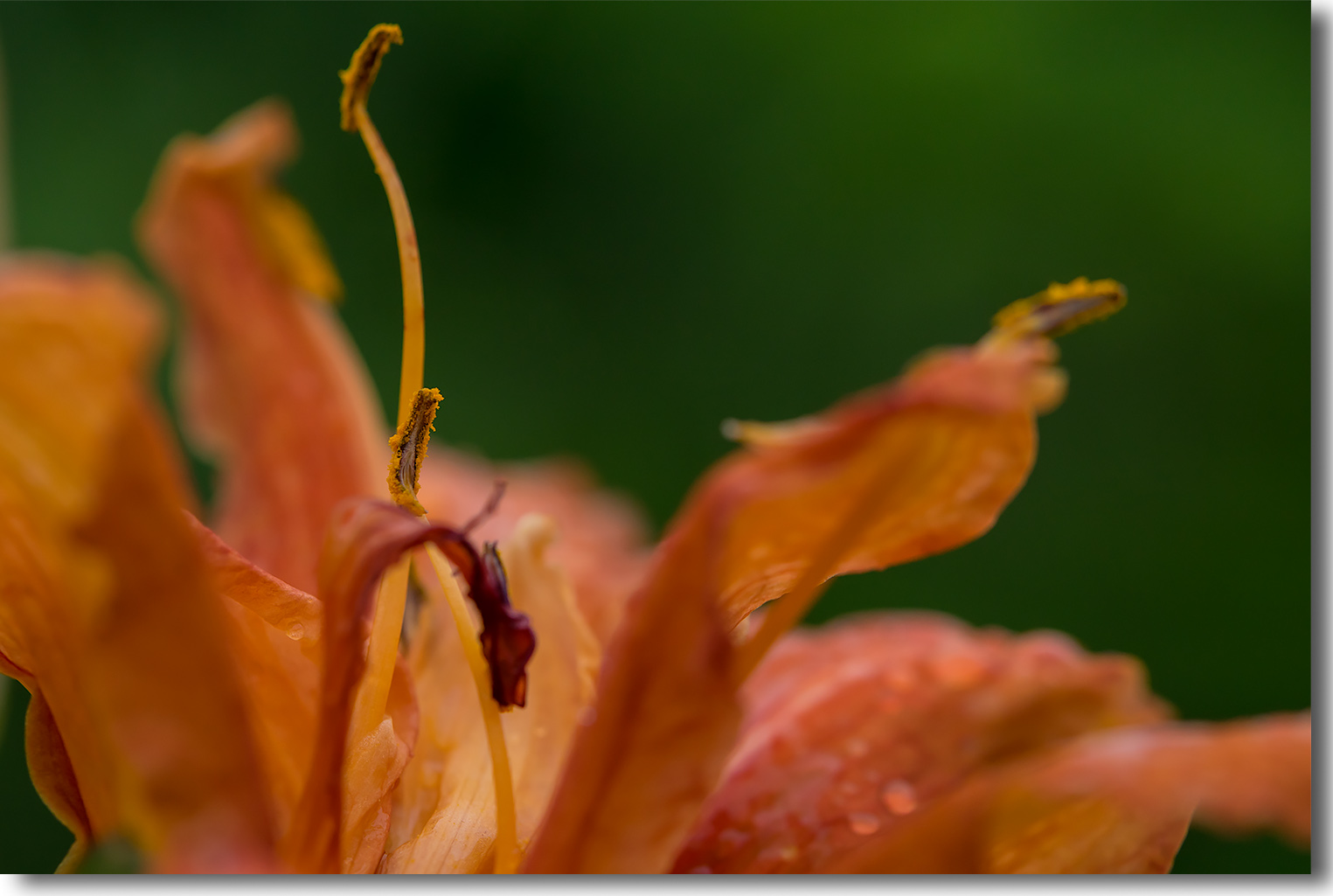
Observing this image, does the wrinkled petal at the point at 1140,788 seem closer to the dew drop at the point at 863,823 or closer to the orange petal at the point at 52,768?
the dew drop at the point at 863,823

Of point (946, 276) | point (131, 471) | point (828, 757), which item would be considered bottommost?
point (828, 757)

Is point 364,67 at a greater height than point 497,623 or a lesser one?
greater

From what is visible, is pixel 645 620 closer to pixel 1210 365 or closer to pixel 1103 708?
pixel 1103 708

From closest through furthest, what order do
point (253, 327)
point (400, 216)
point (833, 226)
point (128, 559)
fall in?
point (128, 559), point (400, 216), point (253, 327), point (833, 226)

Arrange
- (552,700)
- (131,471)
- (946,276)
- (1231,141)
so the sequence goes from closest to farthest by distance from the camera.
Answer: (131,471) → (552,700) → (1231,141) → (946,276)

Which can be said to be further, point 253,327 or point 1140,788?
point 253,327

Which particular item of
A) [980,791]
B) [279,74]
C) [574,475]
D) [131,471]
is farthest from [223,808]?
[279,74]

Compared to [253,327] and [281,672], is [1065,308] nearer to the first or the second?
[281,672]

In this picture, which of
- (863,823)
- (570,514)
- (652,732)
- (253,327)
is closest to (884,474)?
(652,732)
